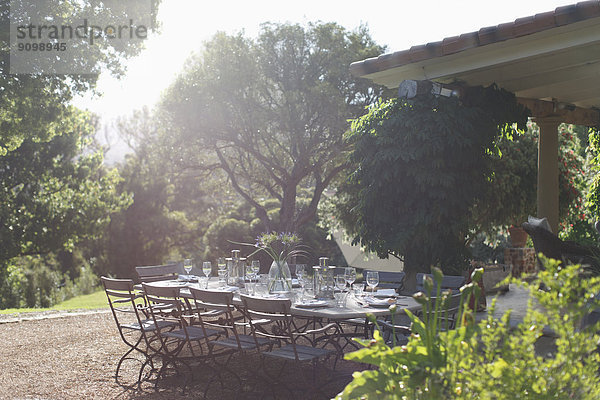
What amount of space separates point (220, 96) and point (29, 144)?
685cm

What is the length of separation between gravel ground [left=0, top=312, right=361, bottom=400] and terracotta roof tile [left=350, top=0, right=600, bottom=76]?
3.23m

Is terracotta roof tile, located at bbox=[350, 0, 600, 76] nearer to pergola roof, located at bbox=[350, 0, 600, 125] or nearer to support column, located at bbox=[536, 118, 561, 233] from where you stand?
pergola roof, located at bbox=[350, 0, 600, 125]

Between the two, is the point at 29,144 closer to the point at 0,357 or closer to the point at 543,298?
the point at 0,357

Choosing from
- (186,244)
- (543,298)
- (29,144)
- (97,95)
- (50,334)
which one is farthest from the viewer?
(186,244)

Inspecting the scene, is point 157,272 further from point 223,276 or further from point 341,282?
point 341,282

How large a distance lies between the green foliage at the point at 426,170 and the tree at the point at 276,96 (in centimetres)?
799

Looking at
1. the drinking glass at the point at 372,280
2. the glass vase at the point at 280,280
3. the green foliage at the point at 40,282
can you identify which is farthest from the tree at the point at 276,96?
the drinking glass at the point at 372,280

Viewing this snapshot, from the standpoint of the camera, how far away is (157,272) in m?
6.62

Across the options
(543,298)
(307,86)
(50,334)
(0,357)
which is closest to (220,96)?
(307,86)

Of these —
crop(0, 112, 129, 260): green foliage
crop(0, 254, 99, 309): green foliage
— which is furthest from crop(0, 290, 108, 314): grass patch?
crop(0, 112, 129, 260): green foliage

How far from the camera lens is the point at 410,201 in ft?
20.2

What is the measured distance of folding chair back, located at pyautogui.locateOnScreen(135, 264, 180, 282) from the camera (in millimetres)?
6480

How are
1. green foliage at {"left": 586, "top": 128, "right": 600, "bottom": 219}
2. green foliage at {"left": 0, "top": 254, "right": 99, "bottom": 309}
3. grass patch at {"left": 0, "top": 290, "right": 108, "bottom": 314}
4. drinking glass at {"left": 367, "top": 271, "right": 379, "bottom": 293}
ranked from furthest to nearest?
green foliage at {"left": 0, "top": 254, "right": 99, "bottom": 309}
grass patch at {"left": 0, "top": 290, "right": 108, "bottom": 314}
green foliage at {"left": 586, "top": 128, "right": 600, "bottom": 219}
drinking glass at {"left": 367, "top": 271, "right": 379, "bottom": 293}

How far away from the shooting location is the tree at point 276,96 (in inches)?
576
